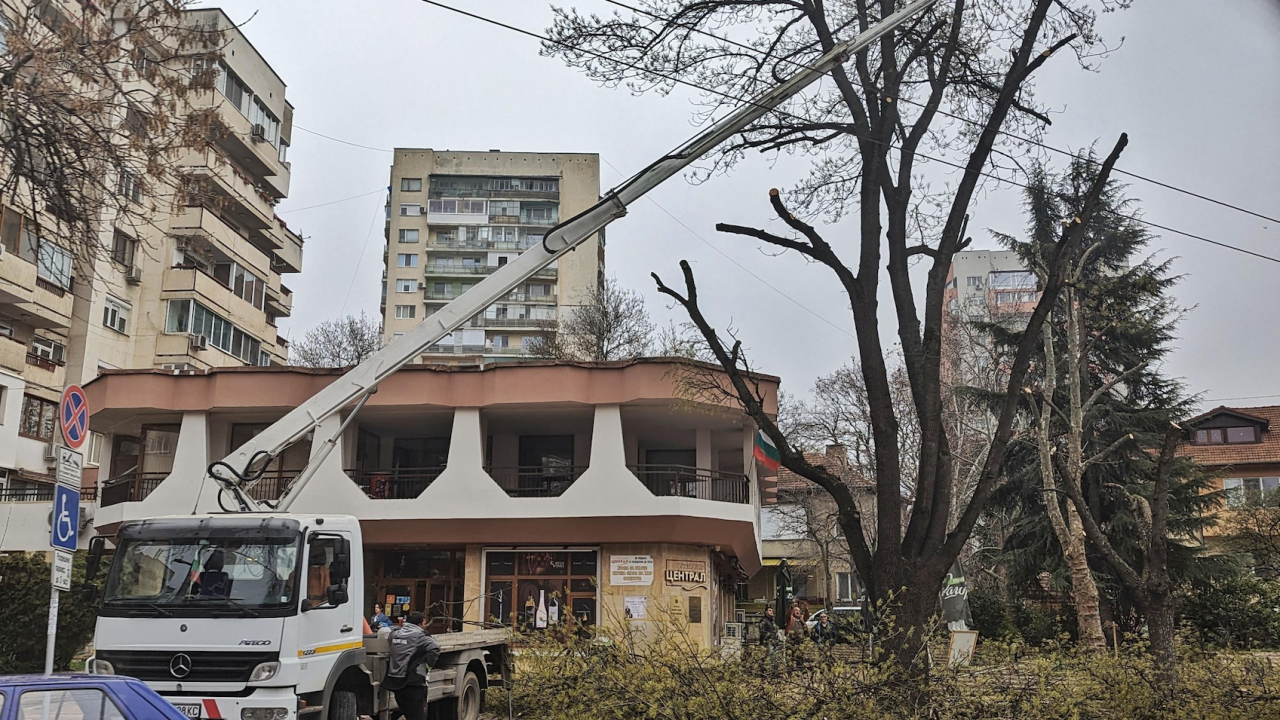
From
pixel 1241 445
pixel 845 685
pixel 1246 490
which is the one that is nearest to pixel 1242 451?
pixel 1241 445

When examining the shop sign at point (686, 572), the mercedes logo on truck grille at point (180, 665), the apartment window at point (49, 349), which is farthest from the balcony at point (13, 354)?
the mercedes logo on truck grille at point (180, 665)

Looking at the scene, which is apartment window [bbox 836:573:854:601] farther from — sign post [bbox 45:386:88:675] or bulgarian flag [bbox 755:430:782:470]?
sign post [bbox 45:386:88:675]

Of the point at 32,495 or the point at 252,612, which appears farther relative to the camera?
the point at 32,495

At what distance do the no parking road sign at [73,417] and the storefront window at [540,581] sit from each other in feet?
63.3

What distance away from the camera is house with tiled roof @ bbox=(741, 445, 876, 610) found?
46.6m

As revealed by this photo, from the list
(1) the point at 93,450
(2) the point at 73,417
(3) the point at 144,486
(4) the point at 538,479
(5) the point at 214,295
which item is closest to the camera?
(2) the point at 73,417

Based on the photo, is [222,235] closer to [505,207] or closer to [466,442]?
[466,442]

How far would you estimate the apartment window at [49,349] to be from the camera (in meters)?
37.6

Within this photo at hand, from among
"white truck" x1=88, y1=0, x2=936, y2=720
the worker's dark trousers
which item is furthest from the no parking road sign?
the worker's dark trousers

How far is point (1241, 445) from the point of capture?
52.8m

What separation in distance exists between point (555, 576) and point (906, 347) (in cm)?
1912

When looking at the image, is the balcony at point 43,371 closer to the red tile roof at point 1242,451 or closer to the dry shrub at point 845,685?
the dry shrub at point 845,685

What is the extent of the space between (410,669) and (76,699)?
19.9 feet

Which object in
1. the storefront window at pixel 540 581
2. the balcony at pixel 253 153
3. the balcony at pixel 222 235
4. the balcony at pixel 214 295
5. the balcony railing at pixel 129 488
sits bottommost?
the storefront window at pixel 540 581
